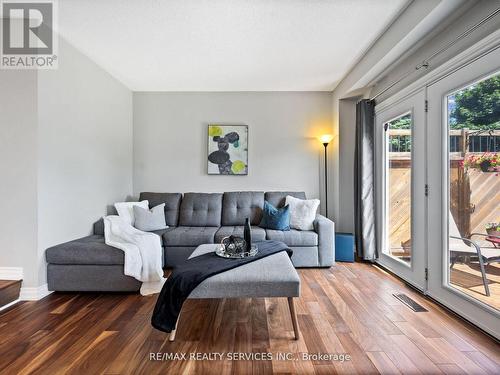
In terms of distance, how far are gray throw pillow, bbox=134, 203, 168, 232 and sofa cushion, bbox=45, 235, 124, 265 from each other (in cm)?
83

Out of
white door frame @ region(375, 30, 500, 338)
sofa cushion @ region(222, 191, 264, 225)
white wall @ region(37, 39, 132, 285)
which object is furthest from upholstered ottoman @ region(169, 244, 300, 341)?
sofa cushion @ region(222, 191, 264, 225)

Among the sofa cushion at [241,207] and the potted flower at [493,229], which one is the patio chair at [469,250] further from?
the sofa cushion at [241,207]

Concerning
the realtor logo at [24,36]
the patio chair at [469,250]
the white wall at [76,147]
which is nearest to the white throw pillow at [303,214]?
the patio chair at [469,250]

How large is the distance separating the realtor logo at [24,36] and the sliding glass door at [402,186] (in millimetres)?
3656

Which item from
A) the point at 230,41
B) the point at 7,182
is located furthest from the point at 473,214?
the point at 7,182

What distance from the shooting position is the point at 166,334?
6.10ft

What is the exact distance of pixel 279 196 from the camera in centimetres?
390

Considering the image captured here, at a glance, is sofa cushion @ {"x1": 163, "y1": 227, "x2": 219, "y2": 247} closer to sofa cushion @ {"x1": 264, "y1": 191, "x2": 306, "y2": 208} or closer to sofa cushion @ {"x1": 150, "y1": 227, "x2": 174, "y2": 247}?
sofa cushion @ {"x1": 150, "y1": 227, "x2": 174, "y2": 247}

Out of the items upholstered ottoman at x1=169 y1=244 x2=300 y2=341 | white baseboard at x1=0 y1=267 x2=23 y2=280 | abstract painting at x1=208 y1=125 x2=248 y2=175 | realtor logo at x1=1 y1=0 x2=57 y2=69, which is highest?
realtor logo at x1=1 y1=0 x2=57 y2=69

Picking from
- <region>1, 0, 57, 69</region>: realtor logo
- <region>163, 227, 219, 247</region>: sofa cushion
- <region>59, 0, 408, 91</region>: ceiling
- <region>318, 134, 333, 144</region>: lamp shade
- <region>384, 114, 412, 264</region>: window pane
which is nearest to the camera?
<region>59, 0, 408, 91</region>: ceiling

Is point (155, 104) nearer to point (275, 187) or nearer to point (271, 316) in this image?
A: point (275, 187)

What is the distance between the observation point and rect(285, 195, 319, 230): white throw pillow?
3457 millimetres

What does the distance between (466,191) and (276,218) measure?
202cm

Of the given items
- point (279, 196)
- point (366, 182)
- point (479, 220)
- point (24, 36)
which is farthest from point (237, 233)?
point (24, 36)
